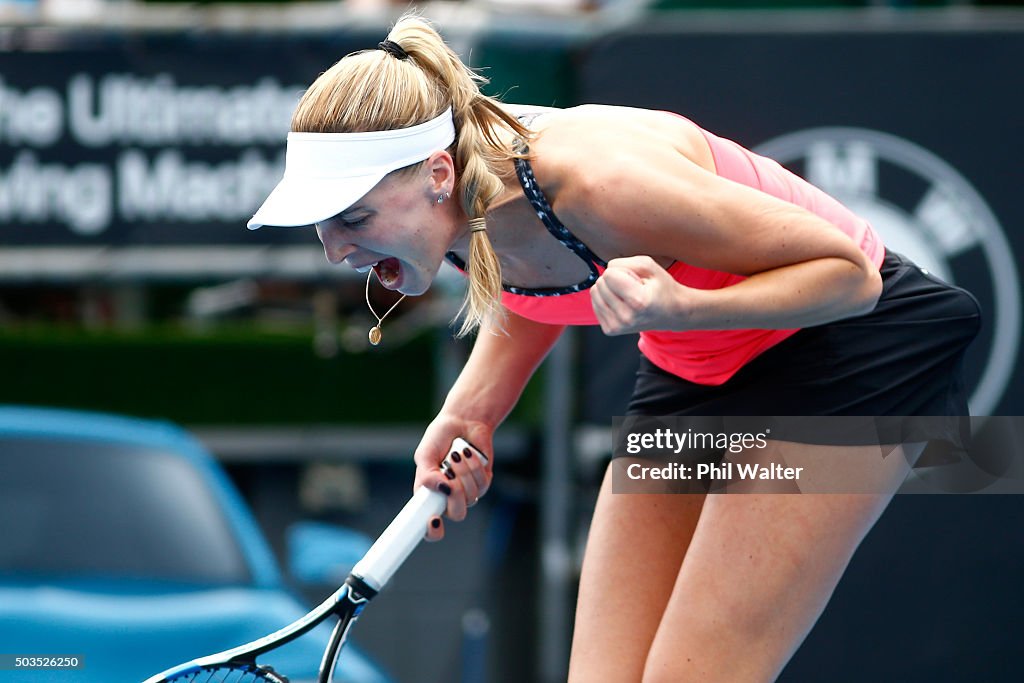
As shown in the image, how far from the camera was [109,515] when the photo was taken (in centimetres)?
417

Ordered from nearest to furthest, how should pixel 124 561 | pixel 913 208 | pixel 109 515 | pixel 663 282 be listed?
pixel 663 282 < pixel 124 561 < pixel 109 515 < pixel 913 208

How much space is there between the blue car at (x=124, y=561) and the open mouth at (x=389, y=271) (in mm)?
1235

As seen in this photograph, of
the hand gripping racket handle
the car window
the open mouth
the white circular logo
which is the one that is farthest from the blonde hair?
the white circular logo

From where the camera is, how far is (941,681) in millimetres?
5098

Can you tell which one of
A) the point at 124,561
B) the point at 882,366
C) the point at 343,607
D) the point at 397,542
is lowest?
the point at 124,561

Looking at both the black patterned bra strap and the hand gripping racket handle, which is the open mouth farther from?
the hand gripping racket handle

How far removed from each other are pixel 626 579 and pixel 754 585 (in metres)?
0.33

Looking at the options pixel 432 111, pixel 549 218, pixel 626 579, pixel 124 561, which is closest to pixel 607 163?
pixel 549 218

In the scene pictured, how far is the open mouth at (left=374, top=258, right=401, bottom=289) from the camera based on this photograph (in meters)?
2.41

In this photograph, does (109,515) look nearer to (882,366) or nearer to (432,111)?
(432,111)

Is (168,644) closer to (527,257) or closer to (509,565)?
(527,257)

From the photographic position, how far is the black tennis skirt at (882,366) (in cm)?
252

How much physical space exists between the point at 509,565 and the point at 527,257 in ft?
11.4

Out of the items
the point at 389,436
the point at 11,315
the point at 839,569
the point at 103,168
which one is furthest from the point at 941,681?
the point at 11,315
